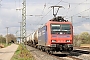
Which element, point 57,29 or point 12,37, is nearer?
point 57,29

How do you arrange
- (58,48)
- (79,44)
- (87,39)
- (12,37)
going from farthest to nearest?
(12,37)
(87,39)
(79,44)
(58,48)

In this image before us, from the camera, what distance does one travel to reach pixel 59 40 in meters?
23.4

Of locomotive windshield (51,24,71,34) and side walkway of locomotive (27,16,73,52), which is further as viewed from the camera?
locomotive windshield (51,24,71,34)

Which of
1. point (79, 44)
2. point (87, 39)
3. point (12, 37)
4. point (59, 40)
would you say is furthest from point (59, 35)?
point (12, 37)

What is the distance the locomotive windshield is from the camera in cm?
2370

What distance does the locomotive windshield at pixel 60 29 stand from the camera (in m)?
23.7

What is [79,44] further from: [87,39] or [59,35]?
[59,35]

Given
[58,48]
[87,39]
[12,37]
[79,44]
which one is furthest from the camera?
[12,37]

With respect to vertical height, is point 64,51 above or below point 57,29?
below

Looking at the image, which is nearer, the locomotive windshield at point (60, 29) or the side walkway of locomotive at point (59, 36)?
the side walkway of locomotive at point (59, 36)

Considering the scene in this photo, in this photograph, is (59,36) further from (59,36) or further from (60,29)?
(60,29)

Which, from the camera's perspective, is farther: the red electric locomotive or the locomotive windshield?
the locomotive windshield

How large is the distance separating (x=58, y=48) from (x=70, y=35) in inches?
71.0

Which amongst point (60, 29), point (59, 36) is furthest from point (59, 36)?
point (60, 29)
